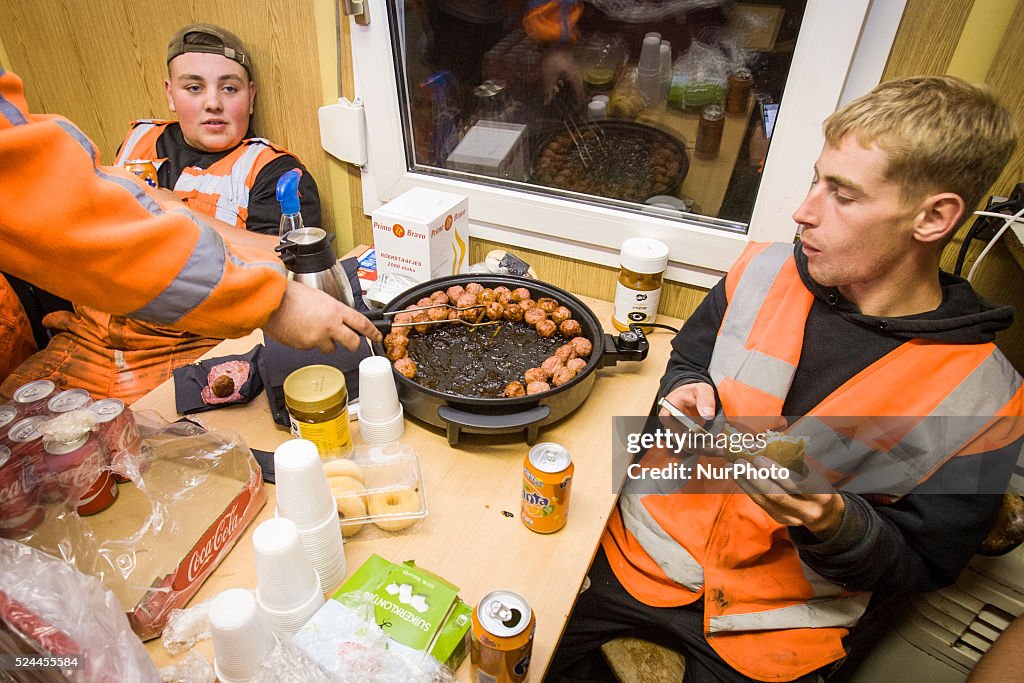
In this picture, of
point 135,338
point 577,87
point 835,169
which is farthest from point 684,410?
point 135,338

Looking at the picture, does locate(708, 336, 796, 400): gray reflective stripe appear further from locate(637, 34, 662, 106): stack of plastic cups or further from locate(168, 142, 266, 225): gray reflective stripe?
locate(168, 142, 266, 225): gray reflective stripe

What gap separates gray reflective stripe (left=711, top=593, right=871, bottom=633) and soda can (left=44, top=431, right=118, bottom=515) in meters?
1.02

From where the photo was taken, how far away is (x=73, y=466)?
2.78 ft

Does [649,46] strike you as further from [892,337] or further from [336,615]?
[336,615]

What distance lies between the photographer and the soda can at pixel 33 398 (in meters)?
0.95

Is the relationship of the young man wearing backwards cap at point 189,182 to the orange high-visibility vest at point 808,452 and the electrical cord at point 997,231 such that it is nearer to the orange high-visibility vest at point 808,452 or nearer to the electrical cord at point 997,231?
the orange high-visibility vest at point 808,452

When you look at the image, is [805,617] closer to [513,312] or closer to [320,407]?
[513,312]

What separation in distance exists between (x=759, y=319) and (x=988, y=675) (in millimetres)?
678

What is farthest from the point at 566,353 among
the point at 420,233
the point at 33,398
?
the point at 33,398

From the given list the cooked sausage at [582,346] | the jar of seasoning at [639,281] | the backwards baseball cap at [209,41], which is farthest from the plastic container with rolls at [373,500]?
the backwards baseball cap at [209,41]

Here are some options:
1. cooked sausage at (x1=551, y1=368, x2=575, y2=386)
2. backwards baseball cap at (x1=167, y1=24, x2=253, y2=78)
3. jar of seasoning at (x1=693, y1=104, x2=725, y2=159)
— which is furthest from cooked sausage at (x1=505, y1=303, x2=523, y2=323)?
backwards baseball cap at (x1=167, y1=24, x2=253, y2=78)

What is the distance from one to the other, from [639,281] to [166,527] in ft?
3.50

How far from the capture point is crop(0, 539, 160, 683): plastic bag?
64cm

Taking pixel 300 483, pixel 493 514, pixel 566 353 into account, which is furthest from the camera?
pixel 566 353
